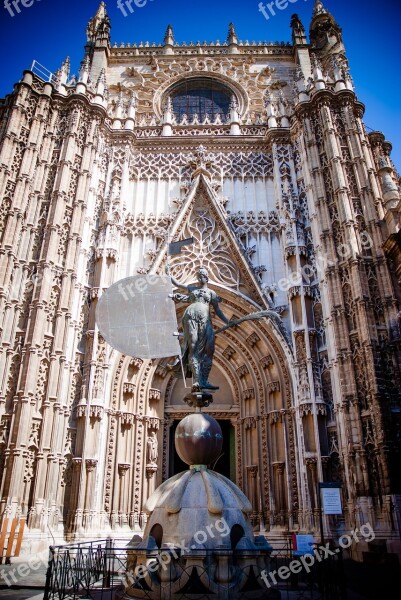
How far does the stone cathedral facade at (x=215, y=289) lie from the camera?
1402 centimetres

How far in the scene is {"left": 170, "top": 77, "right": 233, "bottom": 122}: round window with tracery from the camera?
2417 cm

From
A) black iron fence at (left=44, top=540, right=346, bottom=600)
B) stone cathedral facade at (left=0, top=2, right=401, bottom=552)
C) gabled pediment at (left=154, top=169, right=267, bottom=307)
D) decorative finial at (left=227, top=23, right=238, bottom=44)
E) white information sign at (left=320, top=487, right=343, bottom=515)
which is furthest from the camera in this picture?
decorative finial at (left=227, top=23, right=238, bottom=44)

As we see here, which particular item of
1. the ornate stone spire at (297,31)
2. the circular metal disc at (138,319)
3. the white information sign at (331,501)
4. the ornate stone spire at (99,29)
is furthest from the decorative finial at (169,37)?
the white information sign at (331,501)

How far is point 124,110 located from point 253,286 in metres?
11.7

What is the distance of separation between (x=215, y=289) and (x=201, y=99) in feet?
40.3

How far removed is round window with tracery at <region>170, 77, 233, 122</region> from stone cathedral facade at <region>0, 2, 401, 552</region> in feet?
3.55

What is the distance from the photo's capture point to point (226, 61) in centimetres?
2512

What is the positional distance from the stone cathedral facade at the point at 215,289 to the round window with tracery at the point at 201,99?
108 centimetres

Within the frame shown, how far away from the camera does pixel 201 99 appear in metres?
24.7

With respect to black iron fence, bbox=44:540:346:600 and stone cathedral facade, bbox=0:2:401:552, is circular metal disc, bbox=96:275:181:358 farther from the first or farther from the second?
stone cathedral facade, bbox=0:2:401:552

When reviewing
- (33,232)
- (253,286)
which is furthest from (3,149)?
→ (253,286)

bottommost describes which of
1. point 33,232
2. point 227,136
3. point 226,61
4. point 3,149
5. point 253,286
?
point 253,286

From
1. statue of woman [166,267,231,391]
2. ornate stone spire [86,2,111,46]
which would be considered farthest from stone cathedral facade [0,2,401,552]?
statue of woman [166,267,231,391]

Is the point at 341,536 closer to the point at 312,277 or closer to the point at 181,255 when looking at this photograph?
the point at 312,277
